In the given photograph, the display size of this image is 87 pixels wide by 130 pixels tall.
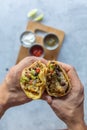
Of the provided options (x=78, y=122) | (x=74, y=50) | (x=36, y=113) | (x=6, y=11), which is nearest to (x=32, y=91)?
(x=78, y=122)

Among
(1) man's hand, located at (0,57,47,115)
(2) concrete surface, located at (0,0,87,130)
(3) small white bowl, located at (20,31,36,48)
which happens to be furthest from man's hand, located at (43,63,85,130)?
(3) small white bowl, located at (20,31,36,48)

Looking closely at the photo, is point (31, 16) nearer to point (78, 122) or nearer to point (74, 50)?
point (74, 50)

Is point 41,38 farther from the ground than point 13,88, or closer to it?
farther from the ground

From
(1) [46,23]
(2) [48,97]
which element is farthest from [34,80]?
(1) [46,23]

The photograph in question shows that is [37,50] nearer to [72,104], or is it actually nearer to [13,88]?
[13,88]

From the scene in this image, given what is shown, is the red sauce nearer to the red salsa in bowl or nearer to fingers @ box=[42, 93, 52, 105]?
the red salsa in bowl

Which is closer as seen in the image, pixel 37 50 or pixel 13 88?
pixel 13 88

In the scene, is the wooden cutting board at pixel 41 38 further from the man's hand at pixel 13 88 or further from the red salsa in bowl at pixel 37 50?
the man's hand at pixel 13 88
